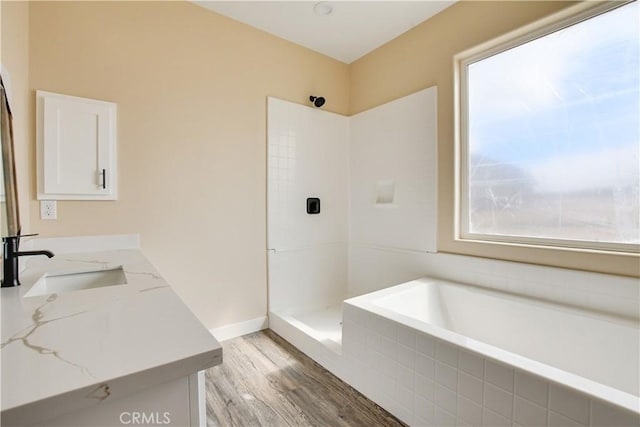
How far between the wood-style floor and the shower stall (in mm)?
273

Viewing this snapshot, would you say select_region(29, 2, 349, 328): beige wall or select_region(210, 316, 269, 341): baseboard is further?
select_region(210, 316, 269, 341): baseboard

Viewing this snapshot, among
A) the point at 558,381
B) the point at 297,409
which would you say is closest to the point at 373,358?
the point at 297,409

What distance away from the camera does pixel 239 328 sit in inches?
96.1

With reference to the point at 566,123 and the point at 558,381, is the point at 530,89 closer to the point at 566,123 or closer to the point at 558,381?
the point at 566,123

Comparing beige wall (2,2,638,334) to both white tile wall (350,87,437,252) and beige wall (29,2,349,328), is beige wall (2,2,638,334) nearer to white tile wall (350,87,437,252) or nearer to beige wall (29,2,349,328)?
beige wall (29,2,349,328)

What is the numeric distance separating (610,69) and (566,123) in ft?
1.02

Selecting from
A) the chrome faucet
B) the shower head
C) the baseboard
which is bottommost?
the baseboard

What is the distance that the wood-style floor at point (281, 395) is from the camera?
1.51 meters

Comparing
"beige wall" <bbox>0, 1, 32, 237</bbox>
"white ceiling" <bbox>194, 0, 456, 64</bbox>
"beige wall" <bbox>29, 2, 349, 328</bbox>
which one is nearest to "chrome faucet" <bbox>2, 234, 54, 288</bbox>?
"beige wall" <bbox>0, 1, 32, 237</bbox>

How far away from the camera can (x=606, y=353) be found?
1462mm

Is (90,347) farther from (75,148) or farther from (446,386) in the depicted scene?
(75,148)

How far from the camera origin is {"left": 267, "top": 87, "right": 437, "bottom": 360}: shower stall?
2410 mm

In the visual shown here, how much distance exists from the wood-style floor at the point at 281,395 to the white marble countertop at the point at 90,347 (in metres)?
0.99

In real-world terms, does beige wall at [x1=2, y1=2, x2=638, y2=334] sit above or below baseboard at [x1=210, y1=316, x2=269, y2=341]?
above
